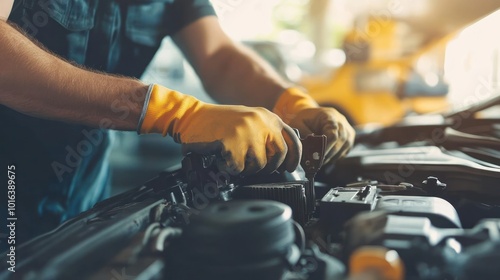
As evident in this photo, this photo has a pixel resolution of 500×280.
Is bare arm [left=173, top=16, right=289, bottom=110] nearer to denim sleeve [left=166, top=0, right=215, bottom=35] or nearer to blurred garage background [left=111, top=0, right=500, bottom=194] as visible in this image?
denim sleeve [left=166, top=0, right=215, bottom=35]

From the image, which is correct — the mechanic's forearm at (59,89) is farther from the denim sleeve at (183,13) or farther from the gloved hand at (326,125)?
the denim sleeve at (183,13)

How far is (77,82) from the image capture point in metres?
0.94

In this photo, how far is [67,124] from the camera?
1.29m

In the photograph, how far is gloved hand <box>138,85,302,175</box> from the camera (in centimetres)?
85

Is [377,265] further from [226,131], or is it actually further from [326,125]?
[326,125]

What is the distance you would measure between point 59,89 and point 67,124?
0.40 meters

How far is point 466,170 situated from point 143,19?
3.52 ft

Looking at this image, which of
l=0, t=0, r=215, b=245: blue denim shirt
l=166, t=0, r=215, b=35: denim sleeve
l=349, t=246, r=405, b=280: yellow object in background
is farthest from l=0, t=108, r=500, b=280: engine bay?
l=166, t=0, r=215, b=35: denim sleeve

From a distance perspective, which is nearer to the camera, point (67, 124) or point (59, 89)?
point (59, 89)

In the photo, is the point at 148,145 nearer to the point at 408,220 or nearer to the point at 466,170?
the point at 466,170

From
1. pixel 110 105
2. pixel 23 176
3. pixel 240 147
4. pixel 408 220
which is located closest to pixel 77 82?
pixel 110 105

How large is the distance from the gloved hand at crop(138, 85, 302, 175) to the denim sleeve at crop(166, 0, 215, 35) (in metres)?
0.68

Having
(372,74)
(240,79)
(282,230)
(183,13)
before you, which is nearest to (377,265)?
(282,230)

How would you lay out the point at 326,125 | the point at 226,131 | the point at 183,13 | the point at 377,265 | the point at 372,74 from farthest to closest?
the point at 372,74
the point at 183,13
the point at 326,125
the point at 226,131
the point at 377,265
